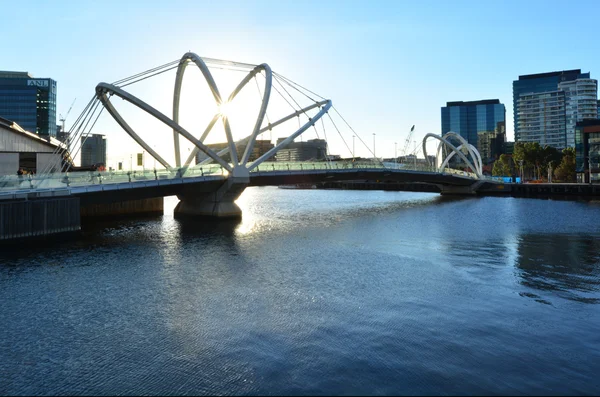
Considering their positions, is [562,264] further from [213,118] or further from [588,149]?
[588,149]

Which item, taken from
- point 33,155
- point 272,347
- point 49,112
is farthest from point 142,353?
point 49,112

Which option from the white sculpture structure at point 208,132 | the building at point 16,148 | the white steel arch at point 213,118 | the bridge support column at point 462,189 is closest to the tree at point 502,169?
the bridge support column at point 462,189

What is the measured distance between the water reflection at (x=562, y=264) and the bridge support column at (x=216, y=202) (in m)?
30.1

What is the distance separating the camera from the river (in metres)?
10.9

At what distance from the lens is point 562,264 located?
81.7 ft

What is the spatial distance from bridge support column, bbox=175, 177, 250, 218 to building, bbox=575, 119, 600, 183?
3605 inches

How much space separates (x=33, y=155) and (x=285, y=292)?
5692 centimetres

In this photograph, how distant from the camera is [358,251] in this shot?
30.6m

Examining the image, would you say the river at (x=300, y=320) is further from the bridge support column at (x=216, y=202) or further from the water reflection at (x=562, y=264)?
the bridge support column at (x=216, y=202)

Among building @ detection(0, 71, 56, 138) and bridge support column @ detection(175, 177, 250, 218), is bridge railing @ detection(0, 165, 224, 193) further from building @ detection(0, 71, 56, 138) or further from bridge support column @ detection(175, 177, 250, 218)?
building @ detection(0, 71, 56, 138)

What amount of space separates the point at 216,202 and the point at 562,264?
37.3 meters

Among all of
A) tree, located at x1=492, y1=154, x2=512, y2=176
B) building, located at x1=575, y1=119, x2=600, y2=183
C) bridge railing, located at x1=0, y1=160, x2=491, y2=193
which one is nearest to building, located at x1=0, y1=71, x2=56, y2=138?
bridge railing, located at x1=0, y1=160, x2=491, y2=193

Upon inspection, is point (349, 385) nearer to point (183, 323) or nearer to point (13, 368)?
point (183, 323)

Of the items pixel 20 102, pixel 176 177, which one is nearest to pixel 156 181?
pixel 176 177
